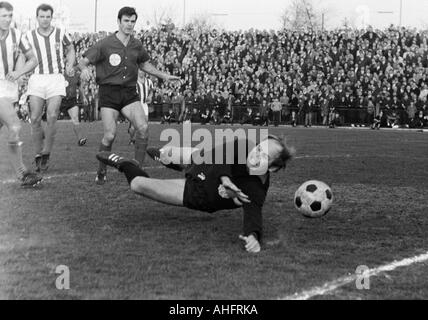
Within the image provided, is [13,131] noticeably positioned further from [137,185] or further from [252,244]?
[252,244]

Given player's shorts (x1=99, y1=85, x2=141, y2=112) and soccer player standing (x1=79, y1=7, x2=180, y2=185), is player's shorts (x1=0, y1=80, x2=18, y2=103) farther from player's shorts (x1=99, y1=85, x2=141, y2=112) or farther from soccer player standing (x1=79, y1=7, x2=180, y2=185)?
player's shorts (x1=99, y1=85, x2=141, y2=112)

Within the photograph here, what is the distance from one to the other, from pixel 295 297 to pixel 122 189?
4459 millimetres

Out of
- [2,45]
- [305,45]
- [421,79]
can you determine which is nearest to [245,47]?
[305,45]

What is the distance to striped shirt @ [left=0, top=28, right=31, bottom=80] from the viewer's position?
8.35 metres

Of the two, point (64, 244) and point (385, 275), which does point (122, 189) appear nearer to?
point (64, 244)

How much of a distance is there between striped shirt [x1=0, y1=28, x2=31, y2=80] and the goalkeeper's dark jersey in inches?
141

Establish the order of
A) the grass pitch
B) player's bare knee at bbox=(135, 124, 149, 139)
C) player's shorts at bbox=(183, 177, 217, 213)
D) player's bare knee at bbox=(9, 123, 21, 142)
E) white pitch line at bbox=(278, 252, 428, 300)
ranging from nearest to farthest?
1. white pitch line at bbox=(278, 252, 428, 300)
2. the grass pitch
3. player's shorts at bbox=(183, 177, 217, 213)
4. player's bare knee at bbox=(9, 123, 21, 142)
5. player's bare knee at bbox=(135, 124, 149, 139)

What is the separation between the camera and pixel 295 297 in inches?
161

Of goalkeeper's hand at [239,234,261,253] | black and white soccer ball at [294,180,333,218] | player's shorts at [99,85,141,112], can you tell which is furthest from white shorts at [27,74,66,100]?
goalkeeper's hand at [239,234,261,253]

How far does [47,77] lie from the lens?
989 cm

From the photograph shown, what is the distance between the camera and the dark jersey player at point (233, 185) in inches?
217

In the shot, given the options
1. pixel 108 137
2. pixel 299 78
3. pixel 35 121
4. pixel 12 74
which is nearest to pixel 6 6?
pixel 12 74

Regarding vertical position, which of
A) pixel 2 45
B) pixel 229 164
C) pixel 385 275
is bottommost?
pixel 385 275

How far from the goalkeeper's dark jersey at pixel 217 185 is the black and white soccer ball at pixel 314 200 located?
0.52 meters
